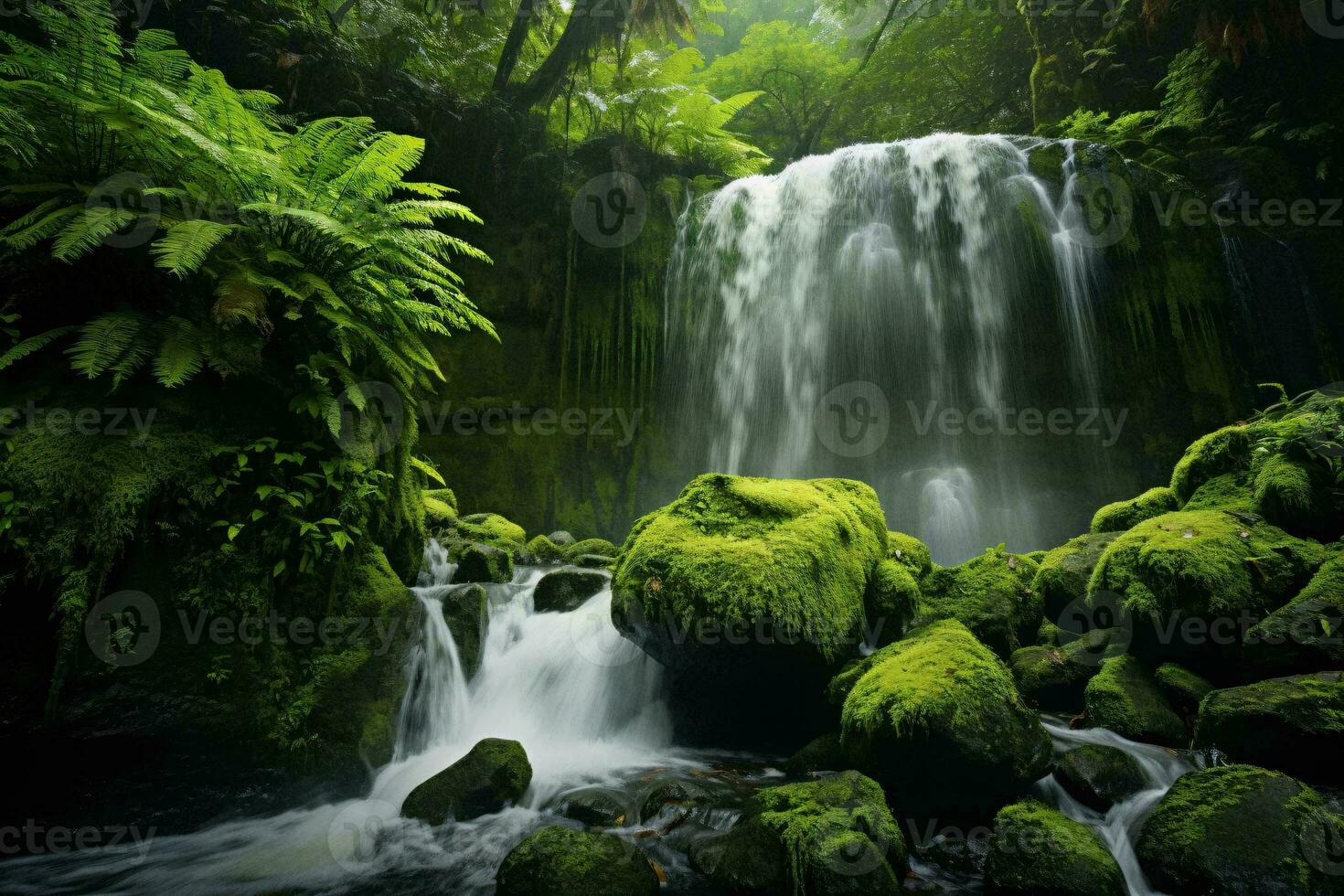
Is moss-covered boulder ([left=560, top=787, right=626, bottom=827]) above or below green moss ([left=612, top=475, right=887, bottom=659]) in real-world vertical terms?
below

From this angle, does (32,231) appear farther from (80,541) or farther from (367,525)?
(367,525)

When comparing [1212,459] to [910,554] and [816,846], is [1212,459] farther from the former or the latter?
[816,846]

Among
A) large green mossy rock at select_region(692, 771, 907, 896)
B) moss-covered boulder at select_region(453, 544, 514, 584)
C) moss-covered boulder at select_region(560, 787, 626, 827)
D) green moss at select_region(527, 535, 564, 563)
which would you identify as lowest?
moss-covered boulder at select_region(560, 787, 626, 827)

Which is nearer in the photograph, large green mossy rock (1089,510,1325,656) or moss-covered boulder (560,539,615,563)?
large green mossy rock (1089,510,1325,656)

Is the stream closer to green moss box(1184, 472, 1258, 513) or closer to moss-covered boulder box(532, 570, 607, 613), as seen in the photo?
moss-covered boulder box(532, 570, 607, 613)

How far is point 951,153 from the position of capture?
9.79 metres

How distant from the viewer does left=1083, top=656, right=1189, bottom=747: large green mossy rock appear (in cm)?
360

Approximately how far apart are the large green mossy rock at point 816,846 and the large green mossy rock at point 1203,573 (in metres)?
2.58

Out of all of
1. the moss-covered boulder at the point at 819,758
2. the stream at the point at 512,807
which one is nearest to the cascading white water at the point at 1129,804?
the stream at the point at 512,807

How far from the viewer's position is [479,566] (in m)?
6.07

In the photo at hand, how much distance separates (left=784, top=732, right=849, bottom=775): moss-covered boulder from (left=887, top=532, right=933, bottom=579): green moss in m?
1.87

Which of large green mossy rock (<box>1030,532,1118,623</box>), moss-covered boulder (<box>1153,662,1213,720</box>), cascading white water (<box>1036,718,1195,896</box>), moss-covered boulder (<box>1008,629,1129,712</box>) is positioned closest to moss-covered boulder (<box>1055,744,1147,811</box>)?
cascading white water (<box>1036,718,1195,896</box>)

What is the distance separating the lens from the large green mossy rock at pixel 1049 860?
2.44m

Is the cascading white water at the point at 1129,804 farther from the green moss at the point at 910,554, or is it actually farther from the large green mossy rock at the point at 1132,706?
the green moss at the point at 910,554
